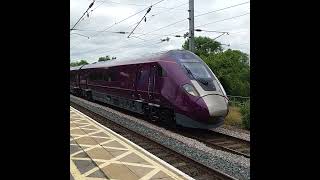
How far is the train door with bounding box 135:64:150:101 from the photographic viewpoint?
15.2m

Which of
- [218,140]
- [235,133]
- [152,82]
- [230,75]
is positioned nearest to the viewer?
[218,140]

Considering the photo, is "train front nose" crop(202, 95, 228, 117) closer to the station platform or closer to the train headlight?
the train headlight

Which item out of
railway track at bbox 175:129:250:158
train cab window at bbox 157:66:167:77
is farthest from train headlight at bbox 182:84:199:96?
railway track at bbox 175:129:250:158

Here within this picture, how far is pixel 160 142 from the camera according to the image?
39.2 feet

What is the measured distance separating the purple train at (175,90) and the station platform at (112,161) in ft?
8.56

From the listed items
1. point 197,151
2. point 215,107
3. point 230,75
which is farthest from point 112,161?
point 230,75

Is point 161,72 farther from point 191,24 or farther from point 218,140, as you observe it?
point 191,24

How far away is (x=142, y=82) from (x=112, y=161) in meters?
7.53

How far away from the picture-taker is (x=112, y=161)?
8.46m

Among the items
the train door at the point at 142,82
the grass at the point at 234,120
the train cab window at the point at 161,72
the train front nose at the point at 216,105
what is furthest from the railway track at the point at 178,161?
the grass at the point at 234,120
